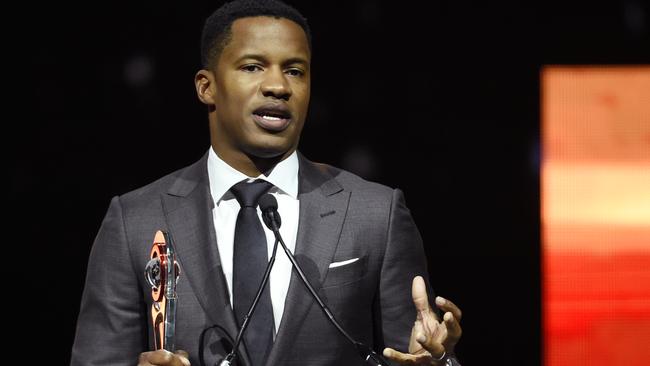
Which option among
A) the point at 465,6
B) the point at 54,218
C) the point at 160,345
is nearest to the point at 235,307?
the point at 160,345

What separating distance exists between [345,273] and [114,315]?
1.55ft

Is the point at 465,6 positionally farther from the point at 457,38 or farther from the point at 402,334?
the point at 402,334

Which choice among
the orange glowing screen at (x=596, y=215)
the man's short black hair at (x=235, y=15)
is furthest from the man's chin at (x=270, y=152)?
the orange glowing screen at (x=596, y=215)

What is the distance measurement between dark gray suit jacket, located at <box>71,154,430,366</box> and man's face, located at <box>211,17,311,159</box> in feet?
0.46

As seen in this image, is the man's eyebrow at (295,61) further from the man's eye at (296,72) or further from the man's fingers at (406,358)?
the man's fingers at (406,358)

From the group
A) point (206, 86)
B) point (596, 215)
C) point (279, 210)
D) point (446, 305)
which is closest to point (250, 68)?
point (206, 86)

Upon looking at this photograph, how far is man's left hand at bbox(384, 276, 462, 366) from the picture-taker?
1.89 metres

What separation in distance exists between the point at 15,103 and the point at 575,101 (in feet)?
6.67

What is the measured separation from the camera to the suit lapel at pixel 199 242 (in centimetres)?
206

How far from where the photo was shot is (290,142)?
7.16ft

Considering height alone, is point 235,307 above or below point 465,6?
below

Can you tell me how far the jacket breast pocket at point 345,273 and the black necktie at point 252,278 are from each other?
128 millimetres

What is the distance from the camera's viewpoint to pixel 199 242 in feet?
7.01

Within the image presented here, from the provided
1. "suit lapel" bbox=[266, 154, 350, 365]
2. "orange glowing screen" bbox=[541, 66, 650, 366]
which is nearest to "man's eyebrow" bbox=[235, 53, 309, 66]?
"suit lapel" bbox=[266, 154, 350, 365]
